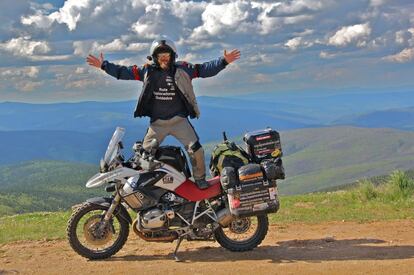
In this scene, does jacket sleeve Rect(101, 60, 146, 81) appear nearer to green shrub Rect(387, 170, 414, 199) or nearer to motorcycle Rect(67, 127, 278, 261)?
motorcycle Rect(67, 127, 278, 261)

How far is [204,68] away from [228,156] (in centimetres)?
151

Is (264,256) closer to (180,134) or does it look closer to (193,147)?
(193,147)

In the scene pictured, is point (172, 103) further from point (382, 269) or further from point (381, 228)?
point (381, 228)

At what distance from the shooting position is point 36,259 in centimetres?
912

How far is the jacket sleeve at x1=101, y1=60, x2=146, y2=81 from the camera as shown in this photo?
344 inches

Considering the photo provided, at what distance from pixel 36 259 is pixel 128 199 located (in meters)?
1.93

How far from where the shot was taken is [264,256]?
8.73 metres

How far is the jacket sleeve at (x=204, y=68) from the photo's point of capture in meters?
8.75

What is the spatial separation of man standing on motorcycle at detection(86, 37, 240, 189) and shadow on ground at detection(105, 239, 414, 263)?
3.84 ft

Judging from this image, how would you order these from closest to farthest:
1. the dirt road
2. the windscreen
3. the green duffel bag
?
1. the dirt road
2. the windscreen
3. the green duffel bag

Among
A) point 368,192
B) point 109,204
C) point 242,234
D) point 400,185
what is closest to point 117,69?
point 109,204

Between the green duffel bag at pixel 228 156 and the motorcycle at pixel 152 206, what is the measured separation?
0.25 m

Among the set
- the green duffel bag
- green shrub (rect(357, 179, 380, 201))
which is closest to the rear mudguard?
the green duffel bag

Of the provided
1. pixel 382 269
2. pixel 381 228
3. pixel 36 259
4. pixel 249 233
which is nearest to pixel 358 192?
pixel 381 228
